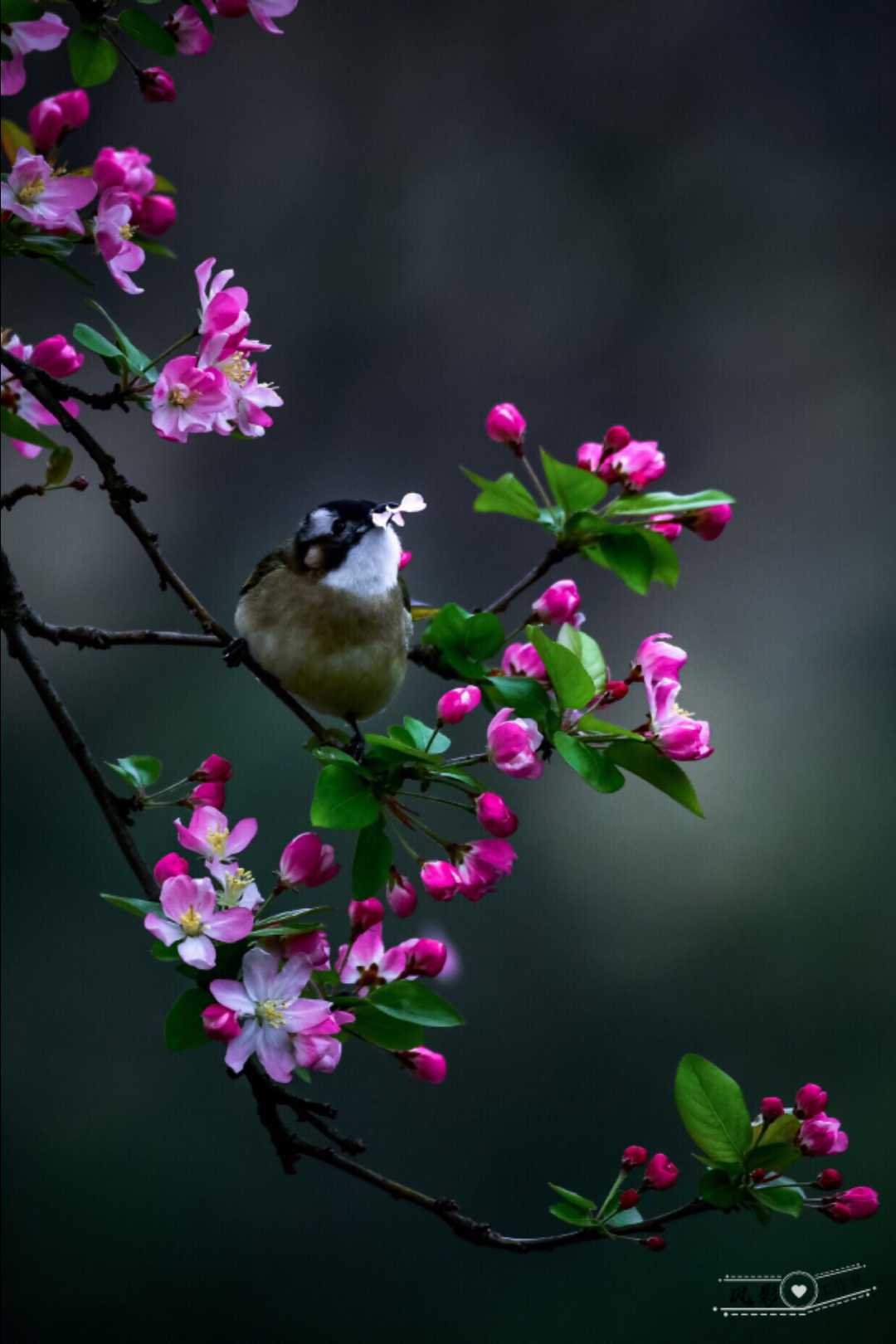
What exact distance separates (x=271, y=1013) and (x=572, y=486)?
0.99 feet

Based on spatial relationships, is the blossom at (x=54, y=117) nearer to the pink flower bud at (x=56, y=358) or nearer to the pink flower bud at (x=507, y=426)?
the pink flower bud at (x=56, y=358)

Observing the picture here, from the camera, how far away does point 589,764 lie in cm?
68

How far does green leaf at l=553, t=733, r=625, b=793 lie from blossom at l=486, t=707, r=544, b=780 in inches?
0.6

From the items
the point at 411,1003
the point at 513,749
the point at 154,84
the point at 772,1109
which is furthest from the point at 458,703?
the point at 154,84

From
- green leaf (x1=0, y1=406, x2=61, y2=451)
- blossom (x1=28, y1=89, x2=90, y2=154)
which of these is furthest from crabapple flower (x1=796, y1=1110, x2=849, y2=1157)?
blossom (x1=28, y1=89, x2=90, y2=154)

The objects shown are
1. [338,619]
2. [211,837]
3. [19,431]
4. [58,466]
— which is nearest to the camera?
[19,431]

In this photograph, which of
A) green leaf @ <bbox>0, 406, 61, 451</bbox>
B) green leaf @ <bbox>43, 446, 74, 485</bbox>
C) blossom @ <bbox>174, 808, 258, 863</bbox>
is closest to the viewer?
green leaf @ <bbox>0, 406, 61, 451</bbox>

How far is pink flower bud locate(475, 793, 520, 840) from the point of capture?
0.70 metres

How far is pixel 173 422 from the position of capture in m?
0.71

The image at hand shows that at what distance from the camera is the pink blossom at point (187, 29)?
28.9 inches

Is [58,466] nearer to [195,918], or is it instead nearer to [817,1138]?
[195,918]

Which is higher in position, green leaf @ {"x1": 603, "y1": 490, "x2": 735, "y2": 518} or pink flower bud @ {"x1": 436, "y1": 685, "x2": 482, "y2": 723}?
green leaf @ {"x1": 603, "y1": 490, "x2": 735, "y2": 518}

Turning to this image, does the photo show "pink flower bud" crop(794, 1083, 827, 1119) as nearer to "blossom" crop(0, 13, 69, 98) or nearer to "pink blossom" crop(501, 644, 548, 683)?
"pink blossom" crop(501, 644, 548, 683)

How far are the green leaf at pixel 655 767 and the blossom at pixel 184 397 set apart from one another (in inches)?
10.7
